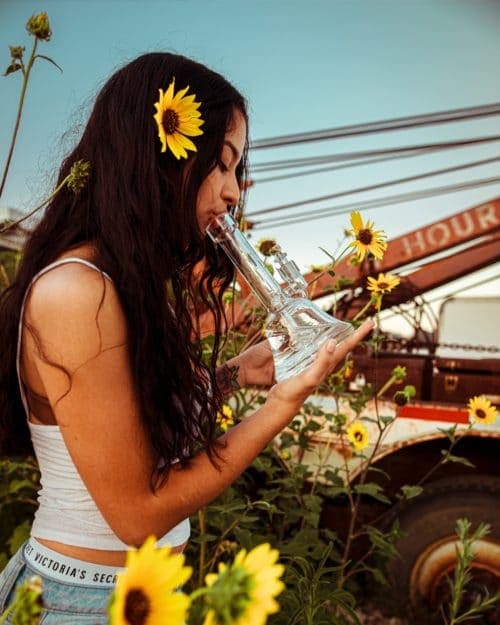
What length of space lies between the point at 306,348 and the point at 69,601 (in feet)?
1.75

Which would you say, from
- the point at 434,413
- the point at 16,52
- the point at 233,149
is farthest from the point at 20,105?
the point at 434,413

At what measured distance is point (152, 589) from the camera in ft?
1.14

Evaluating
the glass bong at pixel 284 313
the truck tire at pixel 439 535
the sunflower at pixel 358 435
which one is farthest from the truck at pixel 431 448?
the glass bong at pixel 284 313

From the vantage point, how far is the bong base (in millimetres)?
896

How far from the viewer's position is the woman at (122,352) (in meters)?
0.71

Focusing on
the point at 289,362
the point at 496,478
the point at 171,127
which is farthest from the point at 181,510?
the point at 496,478

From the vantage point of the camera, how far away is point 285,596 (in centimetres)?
128

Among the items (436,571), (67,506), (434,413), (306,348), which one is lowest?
(436,571)

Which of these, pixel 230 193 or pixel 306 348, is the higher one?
pixel 230 193

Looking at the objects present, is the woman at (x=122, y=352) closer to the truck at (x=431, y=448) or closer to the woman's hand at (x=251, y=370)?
the woman's hand at (x=251, y=370)

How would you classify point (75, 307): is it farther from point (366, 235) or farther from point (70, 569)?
point (366, 235)

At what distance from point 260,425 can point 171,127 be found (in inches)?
18.7

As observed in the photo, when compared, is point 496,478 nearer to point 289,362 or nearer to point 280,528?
point 280,528

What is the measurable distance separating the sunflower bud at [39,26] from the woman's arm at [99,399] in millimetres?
460
